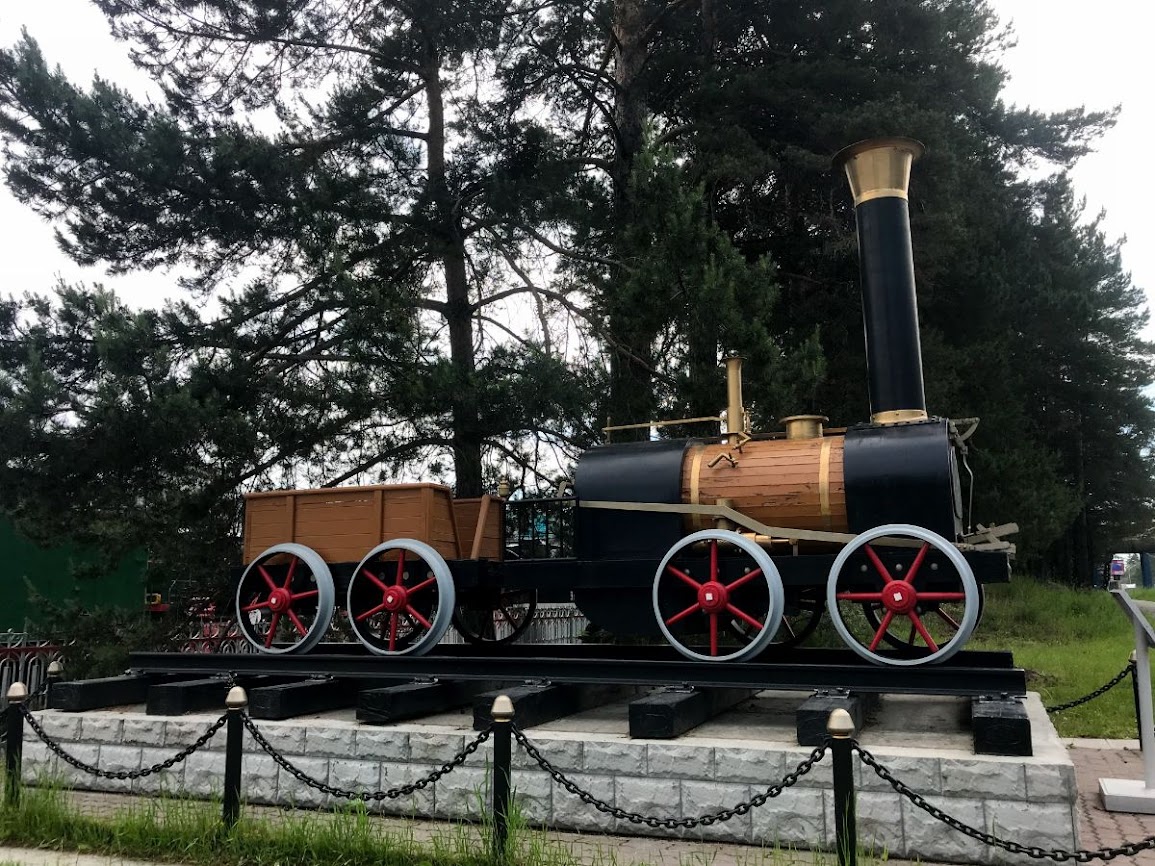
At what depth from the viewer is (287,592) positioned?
704cm

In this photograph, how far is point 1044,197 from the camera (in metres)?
24.0

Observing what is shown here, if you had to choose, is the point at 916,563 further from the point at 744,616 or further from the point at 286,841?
the point at 286,841

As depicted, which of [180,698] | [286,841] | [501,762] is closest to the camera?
[501,762]

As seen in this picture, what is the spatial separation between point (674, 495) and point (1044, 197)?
72.5ft

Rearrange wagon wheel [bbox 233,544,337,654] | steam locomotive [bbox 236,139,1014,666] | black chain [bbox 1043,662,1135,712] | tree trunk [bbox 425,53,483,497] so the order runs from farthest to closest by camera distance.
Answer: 1. tree trunk [bbox 425,53,483,497]
2. wagon wheel [bbox 233,544,337,654]
3. black chain [bbox 1043,662,1135,712]
4. steam locomotive [bbox 236,139,1014,666]

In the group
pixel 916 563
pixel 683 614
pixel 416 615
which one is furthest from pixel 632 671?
pixel 916 563

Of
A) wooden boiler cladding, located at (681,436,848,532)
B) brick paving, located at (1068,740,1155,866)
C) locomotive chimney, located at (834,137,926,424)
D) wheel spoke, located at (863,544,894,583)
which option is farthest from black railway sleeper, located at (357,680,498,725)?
brick paving, located at (1068,740,1155,866)

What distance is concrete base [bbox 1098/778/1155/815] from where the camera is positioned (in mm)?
5703

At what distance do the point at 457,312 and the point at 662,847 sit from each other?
847 cm

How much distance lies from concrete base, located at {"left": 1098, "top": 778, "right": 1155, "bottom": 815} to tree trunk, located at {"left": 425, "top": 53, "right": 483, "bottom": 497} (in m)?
6.54

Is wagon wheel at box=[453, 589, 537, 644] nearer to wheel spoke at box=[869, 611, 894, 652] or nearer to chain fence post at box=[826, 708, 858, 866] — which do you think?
wheel spoke at box=[869, 611, 894, 652]

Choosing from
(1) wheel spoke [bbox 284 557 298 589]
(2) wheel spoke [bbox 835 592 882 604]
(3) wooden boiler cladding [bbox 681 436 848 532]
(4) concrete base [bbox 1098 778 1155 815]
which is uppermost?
(3) wooden boiler cladding [bbox 681 436 848 532]

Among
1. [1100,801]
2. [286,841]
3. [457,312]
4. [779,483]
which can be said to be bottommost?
[1100,801]

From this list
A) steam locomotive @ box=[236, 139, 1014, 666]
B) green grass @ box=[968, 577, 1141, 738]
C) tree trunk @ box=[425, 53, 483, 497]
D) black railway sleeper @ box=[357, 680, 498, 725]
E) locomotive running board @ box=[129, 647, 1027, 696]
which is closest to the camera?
locomotive running board @ box=[129, 647, 1027, 696]
